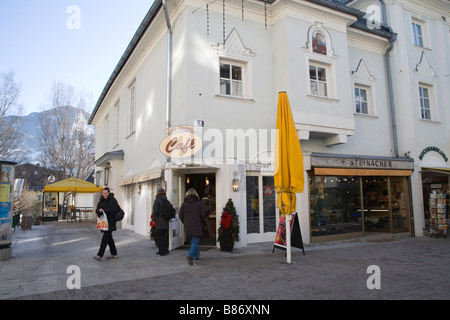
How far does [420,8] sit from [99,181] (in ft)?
65.2

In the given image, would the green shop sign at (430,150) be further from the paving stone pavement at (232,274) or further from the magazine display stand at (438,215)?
the paving stone pavement at (232,274)

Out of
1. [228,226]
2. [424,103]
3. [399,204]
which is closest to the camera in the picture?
[228,226]

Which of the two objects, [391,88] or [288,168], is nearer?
[288,168]

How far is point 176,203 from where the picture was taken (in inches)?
382

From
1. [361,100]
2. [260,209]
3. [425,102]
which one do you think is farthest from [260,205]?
[425,102]

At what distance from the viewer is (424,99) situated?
14016mm

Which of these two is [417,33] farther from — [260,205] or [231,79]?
[260,205]

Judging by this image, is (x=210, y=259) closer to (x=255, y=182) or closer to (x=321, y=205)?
(x=255, y=182)

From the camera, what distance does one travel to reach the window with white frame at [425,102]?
45.4 feet

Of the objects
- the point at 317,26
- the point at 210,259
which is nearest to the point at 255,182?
the point at 210,259

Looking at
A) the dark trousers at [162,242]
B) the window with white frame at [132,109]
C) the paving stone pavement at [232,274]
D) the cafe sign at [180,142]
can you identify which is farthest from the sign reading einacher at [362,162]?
the window with white frame at [132,109]

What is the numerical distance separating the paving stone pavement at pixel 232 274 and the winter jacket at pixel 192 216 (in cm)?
76

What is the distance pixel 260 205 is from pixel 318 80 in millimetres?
4867
